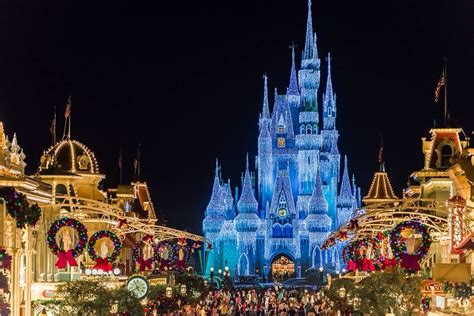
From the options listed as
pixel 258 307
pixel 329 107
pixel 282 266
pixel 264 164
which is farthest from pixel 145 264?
pixel 329 107

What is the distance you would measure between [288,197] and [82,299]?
101696mm

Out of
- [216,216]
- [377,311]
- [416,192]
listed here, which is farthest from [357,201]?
[377,311]

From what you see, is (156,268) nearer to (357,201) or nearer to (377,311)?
(377,311)

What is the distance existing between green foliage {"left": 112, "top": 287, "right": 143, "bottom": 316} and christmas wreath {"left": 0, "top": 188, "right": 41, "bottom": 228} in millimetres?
7133

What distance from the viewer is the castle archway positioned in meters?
134

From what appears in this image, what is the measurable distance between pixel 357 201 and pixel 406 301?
342 feet

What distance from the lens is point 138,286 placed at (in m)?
39.8

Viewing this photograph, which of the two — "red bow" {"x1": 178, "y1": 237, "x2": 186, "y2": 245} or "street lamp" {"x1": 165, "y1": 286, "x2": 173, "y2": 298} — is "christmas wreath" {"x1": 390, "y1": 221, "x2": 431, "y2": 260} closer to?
"red bow" {"x1": 178, "y1": 237, "x2": 186, "y2": 245}

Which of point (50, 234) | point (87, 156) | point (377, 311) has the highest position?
point (87, 156)

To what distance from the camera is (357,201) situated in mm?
140750

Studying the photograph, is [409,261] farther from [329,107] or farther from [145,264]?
[329,107]

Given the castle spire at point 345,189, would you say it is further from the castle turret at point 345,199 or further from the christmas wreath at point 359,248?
the christmas wreath at point 359,248

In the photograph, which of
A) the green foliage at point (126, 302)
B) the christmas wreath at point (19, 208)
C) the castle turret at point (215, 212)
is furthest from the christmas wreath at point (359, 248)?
the castle turret at point (215, 212)

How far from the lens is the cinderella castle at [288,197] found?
434ft
